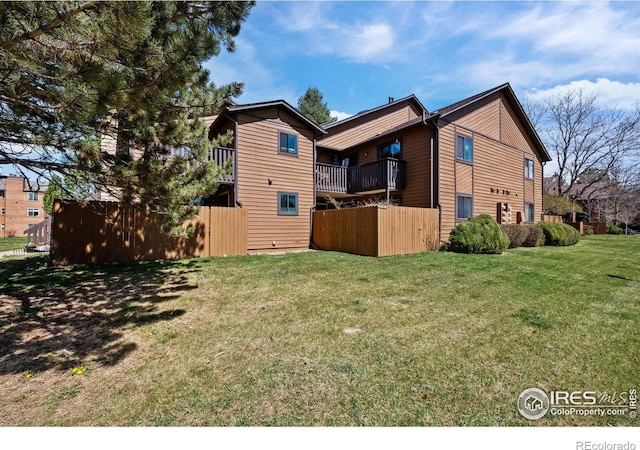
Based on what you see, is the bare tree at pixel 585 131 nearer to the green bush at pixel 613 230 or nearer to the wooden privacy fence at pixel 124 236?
the green bush at pixel 613 230

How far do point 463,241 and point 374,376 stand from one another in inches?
406

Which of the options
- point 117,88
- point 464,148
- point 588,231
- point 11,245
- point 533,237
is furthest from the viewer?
point 588,231

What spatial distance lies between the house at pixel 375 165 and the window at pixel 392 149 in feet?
0.17

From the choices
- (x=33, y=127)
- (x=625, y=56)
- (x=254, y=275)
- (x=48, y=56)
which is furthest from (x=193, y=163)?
(x=625, y=56)

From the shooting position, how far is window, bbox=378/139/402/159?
15.3 meters

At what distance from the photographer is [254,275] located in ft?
25.0

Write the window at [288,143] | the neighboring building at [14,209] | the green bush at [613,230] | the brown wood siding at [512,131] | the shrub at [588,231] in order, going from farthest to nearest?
the neighboring building at [14,209] → the green bush at [613,230] → the shrub at [588,231] → the brown wood siding at [512,131] → the window at [288,143]

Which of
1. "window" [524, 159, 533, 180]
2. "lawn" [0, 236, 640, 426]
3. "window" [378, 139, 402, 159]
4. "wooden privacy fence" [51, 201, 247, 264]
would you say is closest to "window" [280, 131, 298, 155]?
"wooden privacy fence" [51, 201, 247, 264]

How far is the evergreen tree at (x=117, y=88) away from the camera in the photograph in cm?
286

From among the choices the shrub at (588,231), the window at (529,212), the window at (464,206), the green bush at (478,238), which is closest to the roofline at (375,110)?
the window at (464,206)

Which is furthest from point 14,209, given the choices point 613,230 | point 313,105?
point 613,230

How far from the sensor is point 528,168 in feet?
61.7

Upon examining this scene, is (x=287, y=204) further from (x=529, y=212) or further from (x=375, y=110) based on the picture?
(x=529, y=212)

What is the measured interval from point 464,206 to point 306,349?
13.7 meters
